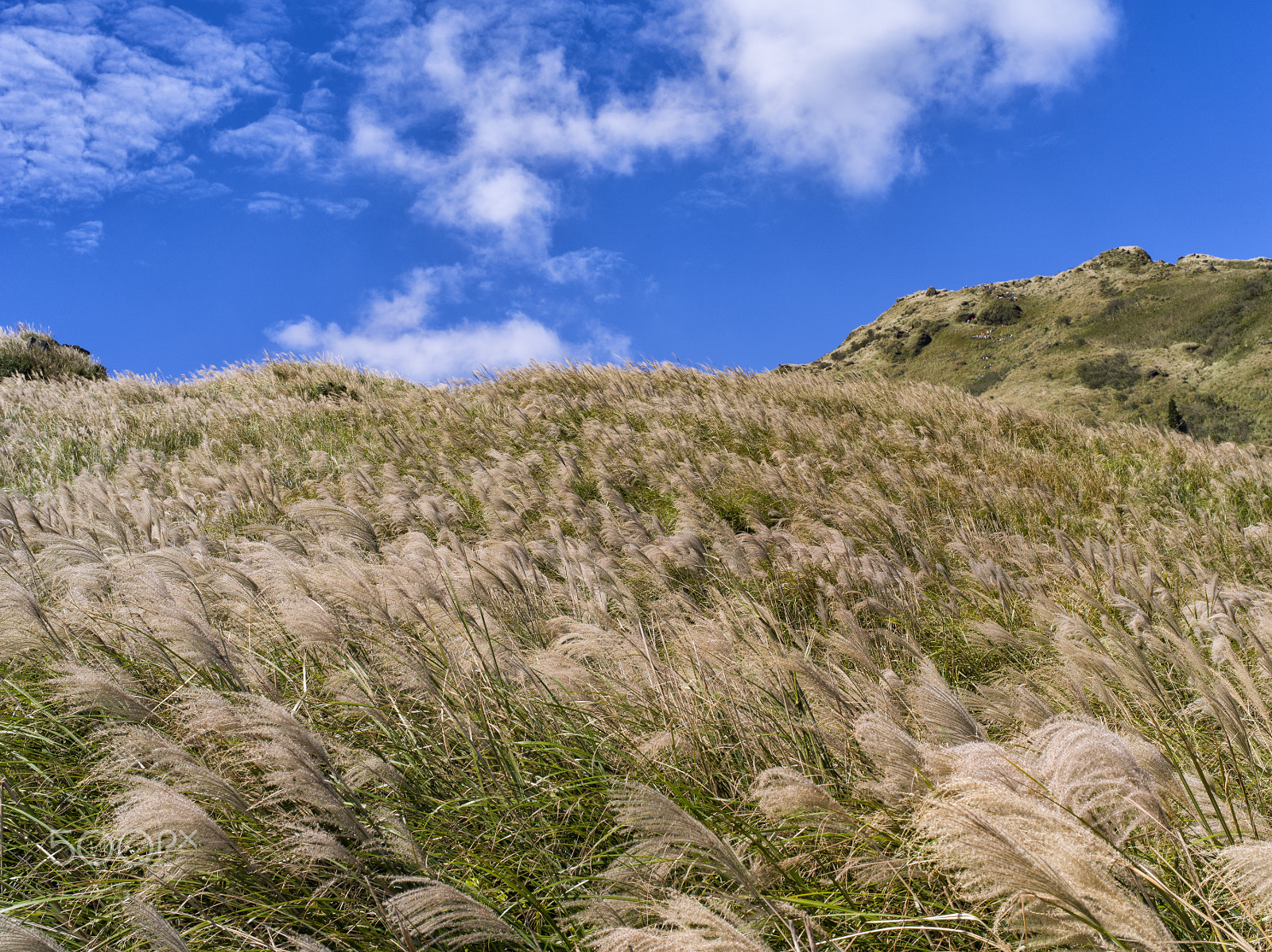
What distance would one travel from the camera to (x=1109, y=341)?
107m

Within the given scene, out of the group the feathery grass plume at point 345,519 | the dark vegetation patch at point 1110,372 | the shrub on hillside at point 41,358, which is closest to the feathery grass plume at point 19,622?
the feathery grass plume at point 345,519

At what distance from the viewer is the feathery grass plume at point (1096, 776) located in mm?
1473

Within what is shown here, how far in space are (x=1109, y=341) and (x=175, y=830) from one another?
13136 cm

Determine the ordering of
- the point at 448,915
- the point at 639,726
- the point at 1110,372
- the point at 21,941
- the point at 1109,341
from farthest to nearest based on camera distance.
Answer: the point at 1109,341 < the point at 1110,372 < the point at 639,726 < the point at 448,915 < the point at 21,941

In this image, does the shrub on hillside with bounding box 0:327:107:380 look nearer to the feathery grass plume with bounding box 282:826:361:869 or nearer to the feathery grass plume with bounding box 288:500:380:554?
the feathery grass plume with bounding box 288:500:380:554

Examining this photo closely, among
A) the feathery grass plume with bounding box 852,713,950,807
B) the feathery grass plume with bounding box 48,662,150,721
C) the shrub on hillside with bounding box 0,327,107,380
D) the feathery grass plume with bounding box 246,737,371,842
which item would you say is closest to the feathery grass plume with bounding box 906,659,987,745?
the feathery grass plume with bounding box 852,713,950,807

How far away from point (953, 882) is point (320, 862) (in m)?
1.87

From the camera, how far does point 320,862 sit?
2.08 meters

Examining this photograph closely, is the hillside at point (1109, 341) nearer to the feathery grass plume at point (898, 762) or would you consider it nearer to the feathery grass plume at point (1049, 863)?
the feathery grass plume at point (898, 762)

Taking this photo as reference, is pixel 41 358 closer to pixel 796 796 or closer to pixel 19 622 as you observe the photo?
pixel 19 622

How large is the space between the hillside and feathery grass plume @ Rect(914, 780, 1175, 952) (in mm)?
76811

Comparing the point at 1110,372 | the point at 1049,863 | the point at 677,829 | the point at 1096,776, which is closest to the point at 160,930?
the point at 677,829

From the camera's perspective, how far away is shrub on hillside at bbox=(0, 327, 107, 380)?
18.0 m

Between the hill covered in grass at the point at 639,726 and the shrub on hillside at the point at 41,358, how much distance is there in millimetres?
16713
